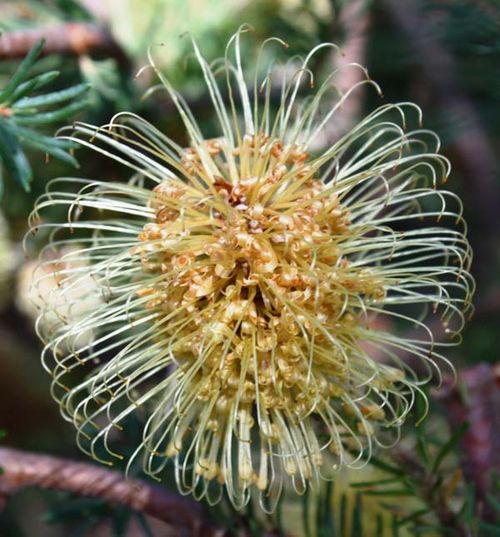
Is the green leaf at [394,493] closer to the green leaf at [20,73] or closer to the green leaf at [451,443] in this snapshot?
the green leaf at [451,443]

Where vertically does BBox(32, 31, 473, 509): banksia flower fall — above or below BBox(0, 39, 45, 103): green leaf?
below

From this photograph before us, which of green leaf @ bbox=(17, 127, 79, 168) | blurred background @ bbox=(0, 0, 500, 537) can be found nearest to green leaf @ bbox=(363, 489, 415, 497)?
blurred background @ bbox=(0, 0, 500, 537)

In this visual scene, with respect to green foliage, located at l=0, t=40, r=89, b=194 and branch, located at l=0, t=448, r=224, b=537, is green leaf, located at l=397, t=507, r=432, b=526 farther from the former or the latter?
green foliage, located at l=0, t=40, r=89, b=194

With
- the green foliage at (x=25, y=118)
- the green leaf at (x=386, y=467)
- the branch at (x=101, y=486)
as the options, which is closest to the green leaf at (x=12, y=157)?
the green foliage at (x=25, y=118)

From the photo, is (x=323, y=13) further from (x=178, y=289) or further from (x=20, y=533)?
(x=20, y=533)

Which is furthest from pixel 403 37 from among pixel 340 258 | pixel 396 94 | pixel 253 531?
pixel 253 531

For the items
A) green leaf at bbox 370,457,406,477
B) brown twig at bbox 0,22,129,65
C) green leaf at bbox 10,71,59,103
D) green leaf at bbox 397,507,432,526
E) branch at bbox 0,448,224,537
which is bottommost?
green leaf at bbox 397,507,432,526

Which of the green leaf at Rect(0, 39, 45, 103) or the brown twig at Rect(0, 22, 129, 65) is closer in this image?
the green leaf at Rect(0, 39, 45, 103)

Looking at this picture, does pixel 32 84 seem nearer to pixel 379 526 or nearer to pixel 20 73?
pixel 20 73
